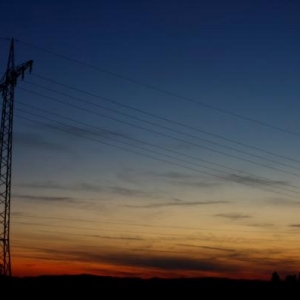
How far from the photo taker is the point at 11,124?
235ft

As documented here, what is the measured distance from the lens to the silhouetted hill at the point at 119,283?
67081 millimetres

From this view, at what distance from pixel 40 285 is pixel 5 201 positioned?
10.5 m

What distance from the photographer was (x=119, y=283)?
236ft

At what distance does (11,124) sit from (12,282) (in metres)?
18.8

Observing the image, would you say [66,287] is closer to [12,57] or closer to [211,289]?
[211,289]

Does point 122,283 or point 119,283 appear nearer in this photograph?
point 119,283

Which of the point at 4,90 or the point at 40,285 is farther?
the point at 4,90

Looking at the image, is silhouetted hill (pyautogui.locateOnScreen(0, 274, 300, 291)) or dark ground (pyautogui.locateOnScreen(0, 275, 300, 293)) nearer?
dark ground (pyautogui.locateOnScreen(0, 275, 300, 293))

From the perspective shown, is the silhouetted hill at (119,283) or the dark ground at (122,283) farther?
the silhouetted hill at (119,283)

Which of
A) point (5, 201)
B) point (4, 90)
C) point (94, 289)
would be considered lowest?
point (94, 289)

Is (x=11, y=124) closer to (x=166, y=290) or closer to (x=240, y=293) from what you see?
(x=166, y=290)

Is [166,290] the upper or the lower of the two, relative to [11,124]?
lower

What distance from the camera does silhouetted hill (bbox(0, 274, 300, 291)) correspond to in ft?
220

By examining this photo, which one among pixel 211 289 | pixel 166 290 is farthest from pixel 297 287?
pixel 166 290
